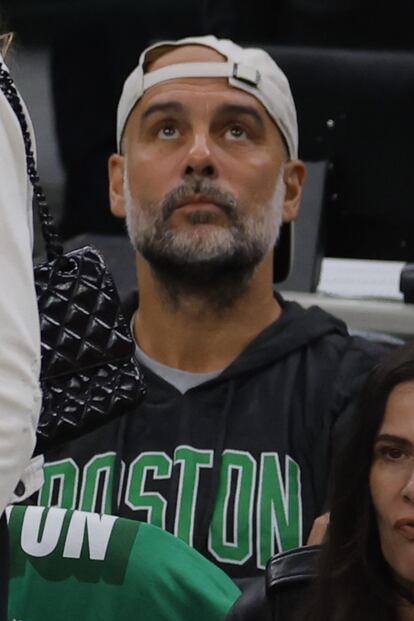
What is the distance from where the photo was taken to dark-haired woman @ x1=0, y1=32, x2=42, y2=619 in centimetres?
113

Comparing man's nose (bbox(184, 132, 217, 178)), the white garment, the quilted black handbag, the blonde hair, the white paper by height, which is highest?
the blonde hair

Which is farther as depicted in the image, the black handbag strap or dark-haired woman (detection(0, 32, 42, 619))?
the black handbag strap

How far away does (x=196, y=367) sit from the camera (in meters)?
2.39

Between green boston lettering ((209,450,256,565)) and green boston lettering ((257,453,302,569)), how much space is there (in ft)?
0.06

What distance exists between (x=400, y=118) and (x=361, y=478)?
1.81 m

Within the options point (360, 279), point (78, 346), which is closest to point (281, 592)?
point (78, 346)

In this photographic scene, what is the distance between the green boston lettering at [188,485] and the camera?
2.17 metres

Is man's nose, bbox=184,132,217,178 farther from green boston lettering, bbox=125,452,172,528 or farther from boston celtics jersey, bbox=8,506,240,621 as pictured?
boston celtics jersey, bbox=8,506,240,621

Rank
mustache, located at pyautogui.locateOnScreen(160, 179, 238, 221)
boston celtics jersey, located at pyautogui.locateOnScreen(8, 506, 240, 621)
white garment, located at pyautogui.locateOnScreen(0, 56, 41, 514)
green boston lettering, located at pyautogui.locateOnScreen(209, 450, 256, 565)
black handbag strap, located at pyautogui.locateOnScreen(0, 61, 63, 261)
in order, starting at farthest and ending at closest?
mustache, located at pyautogui.locateOnScreen(160, 179, 238, 221)
green boston lettering, located at pyautogui.locateOnScreen(209, 450, 256, 565)
boston celtics jersey, located at pyautogui.locateOnScreen(8, 506, 240, 621)
black handbag strap, located at pyautogui.locateOnScreen(0, 61, 63, 261)
white garment, located at pyautogui.locateOnScreen(0, 56, 41, 514)

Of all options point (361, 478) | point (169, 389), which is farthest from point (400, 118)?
point (361, 478)

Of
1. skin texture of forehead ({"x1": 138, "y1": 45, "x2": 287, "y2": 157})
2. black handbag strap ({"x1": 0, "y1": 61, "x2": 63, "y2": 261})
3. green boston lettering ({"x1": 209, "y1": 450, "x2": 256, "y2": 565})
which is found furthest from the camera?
skin texture of forehead ({"x1": 138, "y1": 45, "x2": 287, "y2": 157})

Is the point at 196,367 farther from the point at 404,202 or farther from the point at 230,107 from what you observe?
the point at 404,202

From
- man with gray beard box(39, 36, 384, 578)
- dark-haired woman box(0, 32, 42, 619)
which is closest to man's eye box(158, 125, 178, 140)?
man with gray beard box(39, 36, 384, 578)

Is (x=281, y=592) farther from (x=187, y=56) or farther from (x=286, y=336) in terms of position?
(x=187, y=56)
